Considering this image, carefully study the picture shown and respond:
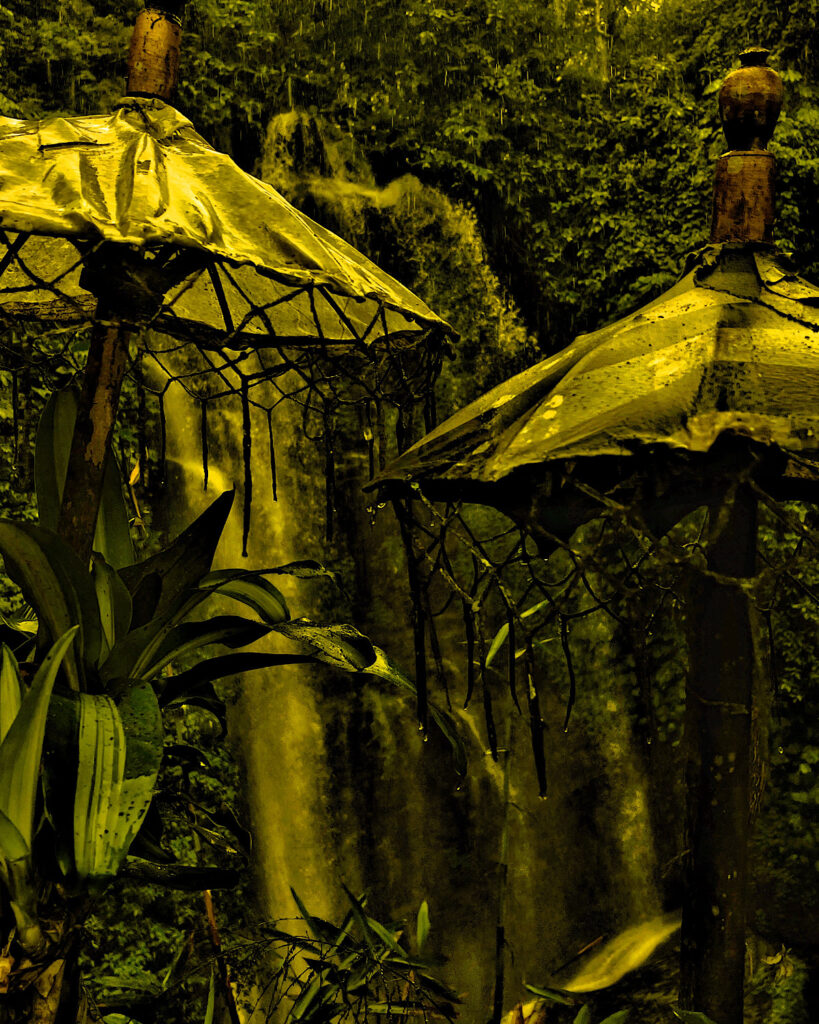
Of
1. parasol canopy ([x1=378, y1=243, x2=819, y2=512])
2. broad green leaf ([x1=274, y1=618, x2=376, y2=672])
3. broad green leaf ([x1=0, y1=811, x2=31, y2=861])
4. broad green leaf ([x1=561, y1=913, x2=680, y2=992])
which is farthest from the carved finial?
broad green leaf ([x1=561, y1=913, x2=680, y2=992])

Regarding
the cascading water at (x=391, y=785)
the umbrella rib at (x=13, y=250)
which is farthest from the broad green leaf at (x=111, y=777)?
the cascading water at (x=391, y=785)

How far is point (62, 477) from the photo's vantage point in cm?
178

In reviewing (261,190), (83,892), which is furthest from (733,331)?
(83,892)

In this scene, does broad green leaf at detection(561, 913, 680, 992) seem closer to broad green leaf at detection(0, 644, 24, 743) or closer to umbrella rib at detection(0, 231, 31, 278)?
broad green leaf at detection(0, 644, 24, 743)

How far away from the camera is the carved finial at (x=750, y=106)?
168 cm

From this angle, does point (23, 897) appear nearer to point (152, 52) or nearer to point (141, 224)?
point (141, 224)

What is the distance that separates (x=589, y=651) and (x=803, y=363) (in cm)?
348

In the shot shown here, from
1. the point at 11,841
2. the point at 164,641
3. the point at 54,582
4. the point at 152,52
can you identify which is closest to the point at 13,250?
the point at 152,52

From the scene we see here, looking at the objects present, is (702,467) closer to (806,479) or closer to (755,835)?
(806,479)

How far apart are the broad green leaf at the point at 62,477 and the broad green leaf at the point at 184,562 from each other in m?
0.15

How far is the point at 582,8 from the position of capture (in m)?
5.59

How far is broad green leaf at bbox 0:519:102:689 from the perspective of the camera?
152 centimetres

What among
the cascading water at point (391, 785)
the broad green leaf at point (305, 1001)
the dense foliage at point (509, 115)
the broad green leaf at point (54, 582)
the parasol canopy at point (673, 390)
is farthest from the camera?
the dense foliage at point (509, 115)

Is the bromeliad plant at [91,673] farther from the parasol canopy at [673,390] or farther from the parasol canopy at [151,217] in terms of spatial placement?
the parasol canopy at [673,390]
